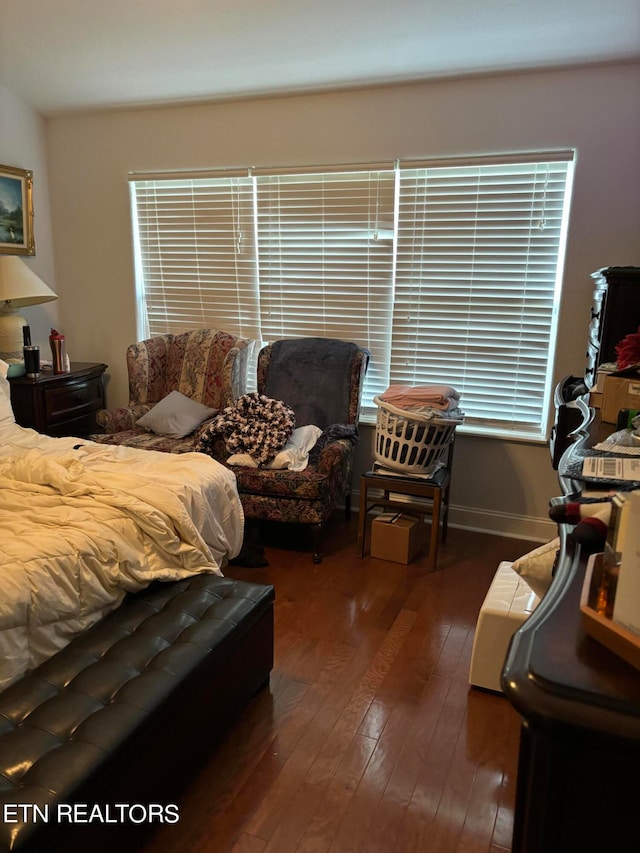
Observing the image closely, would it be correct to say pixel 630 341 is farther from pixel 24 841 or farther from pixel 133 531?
pixel 24 841

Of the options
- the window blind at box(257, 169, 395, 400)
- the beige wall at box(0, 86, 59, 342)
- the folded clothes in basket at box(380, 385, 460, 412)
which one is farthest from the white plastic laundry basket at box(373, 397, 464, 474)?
the beige wall at box(0, 86, 59, 342)

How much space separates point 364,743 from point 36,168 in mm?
4290

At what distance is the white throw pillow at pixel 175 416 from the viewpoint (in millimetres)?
3805

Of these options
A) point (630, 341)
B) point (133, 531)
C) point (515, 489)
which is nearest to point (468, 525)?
point (515, 489)

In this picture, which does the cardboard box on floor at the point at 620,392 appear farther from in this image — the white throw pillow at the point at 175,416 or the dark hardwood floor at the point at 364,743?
the white throw pillow at the point at 175,416

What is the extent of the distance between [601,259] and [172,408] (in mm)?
2589

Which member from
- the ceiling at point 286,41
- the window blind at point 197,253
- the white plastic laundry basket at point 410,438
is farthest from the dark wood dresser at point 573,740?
the window blind at point 197,253

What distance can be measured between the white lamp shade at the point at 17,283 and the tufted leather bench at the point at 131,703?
8.34ft

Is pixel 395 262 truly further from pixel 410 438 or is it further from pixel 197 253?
pixel 197 253

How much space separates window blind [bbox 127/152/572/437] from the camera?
3504 millimetres

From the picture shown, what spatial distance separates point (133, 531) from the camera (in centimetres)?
219

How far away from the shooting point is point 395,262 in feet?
12.4

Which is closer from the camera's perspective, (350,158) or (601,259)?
(601,259)

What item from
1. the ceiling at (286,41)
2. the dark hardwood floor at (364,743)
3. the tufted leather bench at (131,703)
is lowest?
the dark hardwood floor at (364,743)
